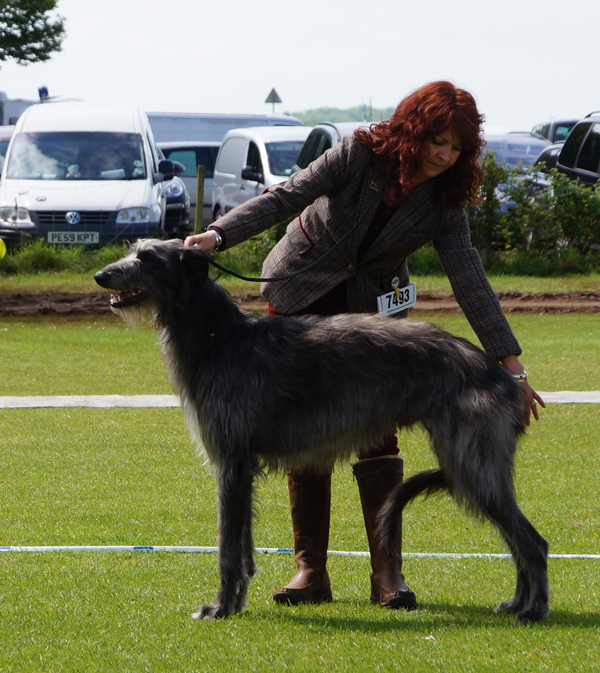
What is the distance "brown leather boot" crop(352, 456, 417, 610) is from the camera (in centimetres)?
452

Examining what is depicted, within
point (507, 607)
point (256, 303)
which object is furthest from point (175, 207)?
point (507, 607)

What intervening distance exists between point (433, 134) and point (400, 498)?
5.54 feet

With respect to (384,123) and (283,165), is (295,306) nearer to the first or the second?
(384,123)

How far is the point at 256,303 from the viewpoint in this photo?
1471cm

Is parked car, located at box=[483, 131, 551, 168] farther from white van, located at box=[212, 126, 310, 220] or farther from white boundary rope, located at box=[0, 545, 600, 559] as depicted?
white boundary rope, located at box=[0, 545, 600, 559]

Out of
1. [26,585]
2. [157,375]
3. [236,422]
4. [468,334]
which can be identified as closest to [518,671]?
[236,422]

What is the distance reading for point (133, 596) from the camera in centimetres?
455

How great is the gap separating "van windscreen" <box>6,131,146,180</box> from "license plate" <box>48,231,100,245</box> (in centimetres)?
101

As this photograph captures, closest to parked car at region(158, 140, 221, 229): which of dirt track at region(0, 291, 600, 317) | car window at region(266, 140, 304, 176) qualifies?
car window at region(266, 140, 304, 176)

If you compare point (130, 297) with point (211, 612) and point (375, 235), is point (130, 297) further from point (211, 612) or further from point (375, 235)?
point (211, 612)

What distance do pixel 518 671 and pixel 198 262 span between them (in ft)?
7.06

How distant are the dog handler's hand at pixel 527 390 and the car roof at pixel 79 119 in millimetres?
13168

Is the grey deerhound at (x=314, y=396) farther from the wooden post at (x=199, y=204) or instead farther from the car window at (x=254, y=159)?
the car window at (x=254, y=159)

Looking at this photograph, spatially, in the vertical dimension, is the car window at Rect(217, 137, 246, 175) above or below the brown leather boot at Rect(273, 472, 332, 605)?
above
